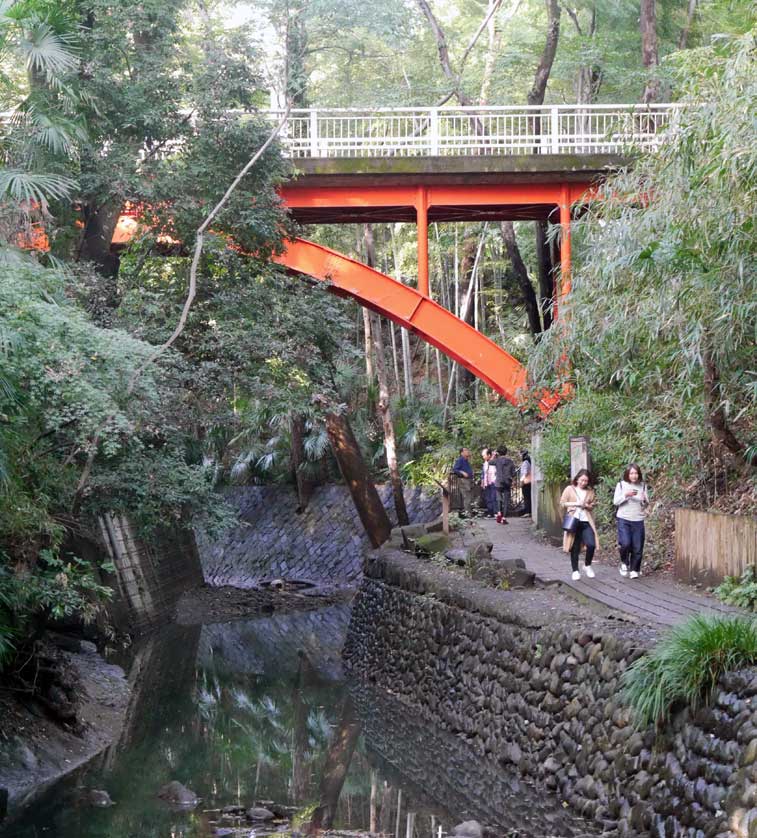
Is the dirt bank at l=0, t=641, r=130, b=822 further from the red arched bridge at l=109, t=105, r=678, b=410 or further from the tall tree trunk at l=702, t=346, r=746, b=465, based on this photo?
the red arched bridge at l=109, t=105, r=678, b=410

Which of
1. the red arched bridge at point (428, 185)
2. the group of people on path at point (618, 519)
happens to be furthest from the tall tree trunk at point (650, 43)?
the group of people on path at point (618, 519)

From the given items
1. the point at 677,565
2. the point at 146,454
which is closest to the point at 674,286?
the point at 677,565

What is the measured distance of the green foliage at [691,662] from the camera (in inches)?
276

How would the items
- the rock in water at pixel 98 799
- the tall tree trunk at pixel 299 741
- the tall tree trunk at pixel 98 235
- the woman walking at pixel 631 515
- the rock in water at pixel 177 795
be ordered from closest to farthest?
the rock in water at pixel 98 799 < the rock in water at pixel 177 795 < the tall tree trunk at pixel 299 741 < the woman walking at pixel 631 515 < the tall tree trunk at pixel 98 235

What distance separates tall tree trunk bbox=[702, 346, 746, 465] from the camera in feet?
35.8

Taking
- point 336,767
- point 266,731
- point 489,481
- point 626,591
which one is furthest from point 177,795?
point 489,481

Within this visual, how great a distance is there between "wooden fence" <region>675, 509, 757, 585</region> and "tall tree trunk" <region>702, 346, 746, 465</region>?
2.61ft

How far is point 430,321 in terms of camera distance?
18.3 meters

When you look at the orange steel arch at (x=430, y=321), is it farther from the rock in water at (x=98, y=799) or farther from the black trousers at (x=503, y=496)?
the rock in water at (x=98, y=799)

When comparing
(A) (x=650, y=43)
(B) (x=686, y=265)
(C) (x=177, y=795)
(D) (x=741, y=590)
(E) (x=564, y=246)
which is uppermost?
(A) (x=650, y=43)

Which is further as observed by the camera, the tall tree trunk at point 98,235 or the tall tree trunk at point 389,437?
the tall tree trunk at point 389,437

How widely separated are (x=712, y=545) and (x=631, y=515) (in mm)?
1148

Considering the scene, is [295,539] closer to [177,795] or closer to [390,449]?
[390,449]

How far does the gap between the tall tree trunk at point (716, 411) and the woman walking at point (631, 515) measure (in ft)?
3.01
